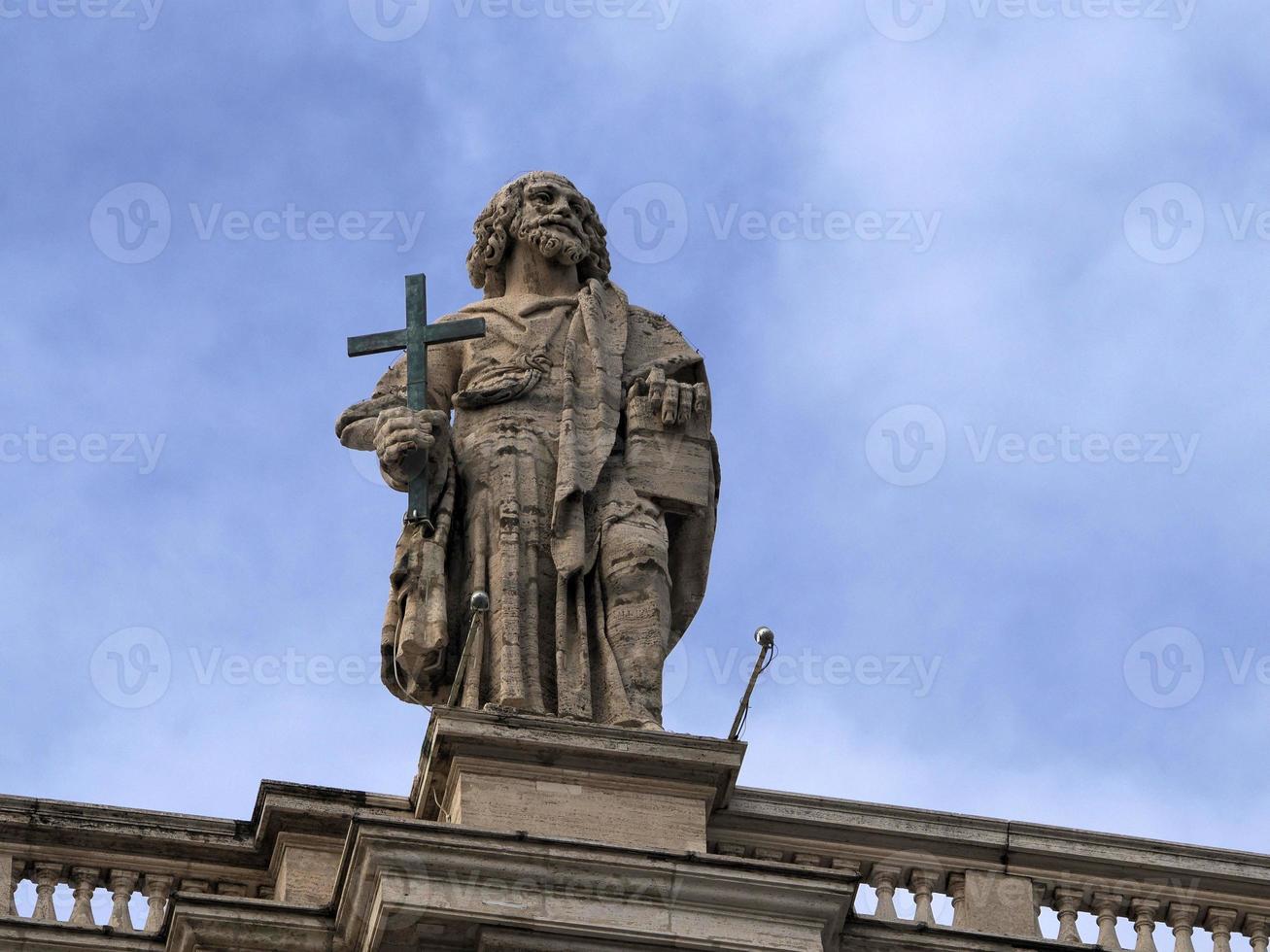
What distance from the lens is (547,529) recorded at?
20922mm

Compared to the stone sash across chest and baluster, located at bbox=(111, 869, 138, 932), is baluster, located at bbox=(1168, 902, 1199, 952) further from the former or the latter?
baluster, located at bbox=(111, 869, 138, 932)

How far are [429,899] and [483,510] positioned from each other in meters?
3.54

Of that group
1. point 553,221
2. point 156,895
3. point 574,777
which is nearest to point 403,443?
point 553,221

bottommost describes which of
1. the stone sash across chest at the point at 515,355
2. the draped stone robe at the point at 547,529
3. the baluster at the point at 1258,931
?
the baluster at the point at 1258,931

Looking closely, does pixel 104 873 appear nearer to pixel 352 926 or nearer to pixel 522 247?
pixel 352 926

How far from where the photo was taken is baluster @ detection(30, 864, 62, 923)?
19.1 m

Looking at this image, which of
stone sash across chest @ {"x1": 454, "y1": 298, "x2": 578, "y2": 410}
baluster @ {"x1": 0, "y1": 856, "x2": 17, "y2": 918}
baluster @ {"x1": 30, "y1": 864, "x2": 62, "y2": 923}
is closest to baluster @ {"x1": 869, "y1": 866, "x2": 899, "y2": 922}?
stone sash across chest @ {"x1": 454, "y1": 298, "x2": 578, "y2": 410}

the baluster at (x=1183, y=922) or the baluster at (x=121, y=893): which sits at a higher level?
the baluster at (x=1183, y=922)

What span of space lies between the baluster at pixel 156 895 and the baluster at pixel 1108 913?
17.9ft

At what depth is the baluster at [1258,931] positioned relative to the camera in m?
20.2

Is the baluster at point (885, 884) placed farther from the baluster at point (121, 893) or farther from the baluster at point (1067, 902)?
the baluster at point (121, 893)

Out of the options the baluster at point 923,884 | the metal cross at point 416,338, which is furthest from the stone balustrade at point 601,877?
the metal cross at point 416,338

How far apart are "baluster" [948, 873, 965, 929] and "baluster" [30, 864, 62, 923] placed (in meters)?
5.19

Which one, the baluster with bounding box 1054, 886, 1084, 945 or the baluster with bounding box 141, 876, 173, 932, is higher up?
the baluster with bounding box 1054, 886, 1084, 945
